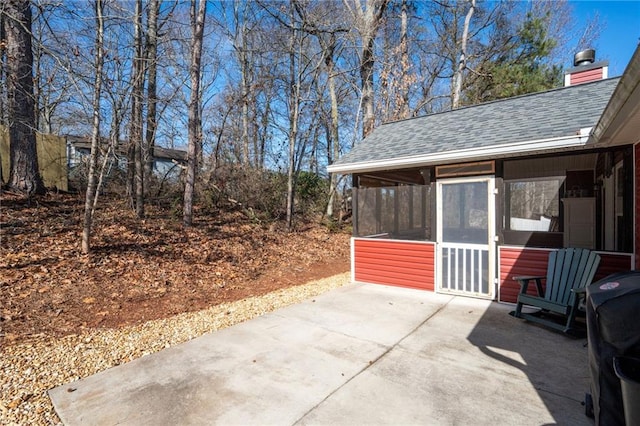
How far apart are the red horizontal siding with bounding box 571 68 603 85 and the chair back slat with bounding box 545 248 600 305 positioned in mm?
4715

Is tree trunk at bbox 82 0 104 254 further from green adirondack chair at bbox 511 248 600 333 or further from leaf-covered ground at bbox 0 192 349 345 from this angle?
green adirondack chair at bbox 511 248 600 333

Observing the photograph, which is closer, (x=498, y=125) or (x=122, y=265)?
(x=498, y=125)

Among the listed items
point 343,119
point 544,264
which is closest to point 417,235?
point 544,264

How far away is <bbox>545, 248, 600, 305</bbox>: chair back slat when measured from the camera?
12.1ft

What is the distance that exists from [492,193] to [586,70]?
169 inches

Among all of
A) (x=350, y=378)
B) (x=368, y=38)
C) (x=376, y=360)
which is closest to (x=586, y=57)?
(x=368, y=38)

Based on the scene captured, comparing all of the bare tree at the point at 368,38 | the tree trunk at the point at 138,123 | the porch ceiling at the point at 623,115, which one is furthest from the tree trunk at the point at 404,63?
the porch ceiling at the point at 623,115

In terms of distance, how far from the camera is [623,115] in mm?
2652

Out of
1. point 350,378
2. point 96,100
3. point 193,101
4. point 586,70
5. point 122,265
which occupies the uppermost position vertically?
point 586,70

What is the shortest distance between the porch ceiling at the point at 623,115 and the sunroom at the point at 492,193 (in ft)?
0.70

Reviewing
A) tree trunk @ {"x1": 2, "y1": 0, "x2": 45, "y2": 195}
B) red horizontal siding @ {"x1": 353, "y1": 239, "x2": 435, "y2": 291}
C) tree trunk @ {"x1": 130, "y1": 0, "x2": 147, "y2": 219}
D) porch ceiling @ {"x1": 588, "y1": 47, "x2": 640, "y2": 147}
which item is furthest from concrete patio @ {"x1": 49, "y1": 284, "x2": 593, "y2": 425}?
tree trunk @ {"x1": 2, "y1": 0, "x2": 45, "y2": 195}

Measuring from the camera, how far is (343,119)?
15125 millimetres

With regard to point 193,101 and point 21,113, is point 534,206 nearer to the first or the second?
point 193,101

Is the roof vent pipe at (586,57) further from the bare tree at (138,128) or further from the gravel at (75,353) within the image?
the bare tree at (138,128)
